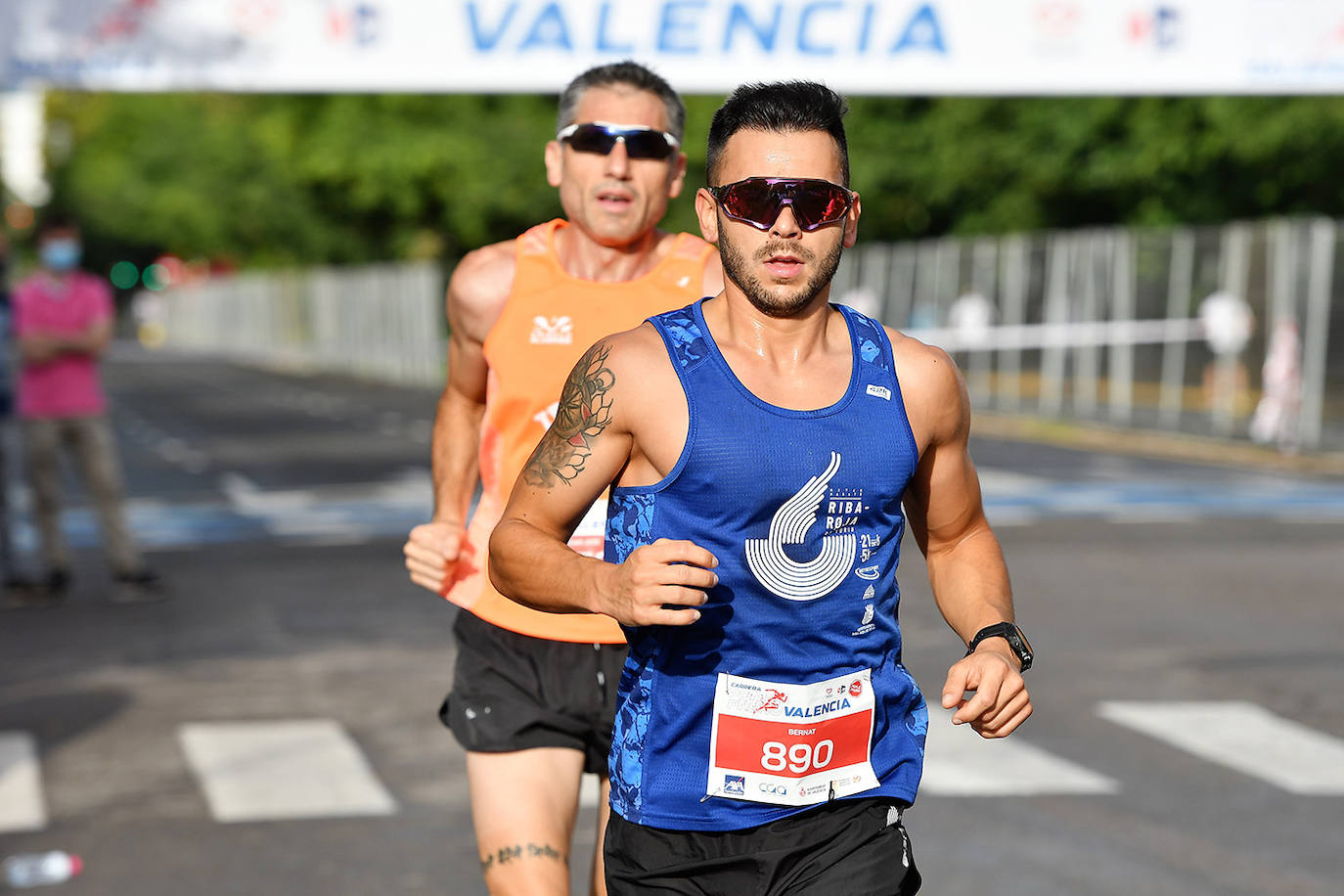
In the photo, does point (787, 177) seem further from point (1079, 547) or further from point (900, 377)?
point (1079, 547)

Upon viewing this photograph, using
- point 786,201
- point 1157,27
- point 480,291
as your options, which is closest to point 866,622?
point 786,201

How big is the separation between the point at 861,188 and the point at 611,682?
126ft

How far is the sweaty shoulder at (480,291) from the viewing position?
4.67 metres

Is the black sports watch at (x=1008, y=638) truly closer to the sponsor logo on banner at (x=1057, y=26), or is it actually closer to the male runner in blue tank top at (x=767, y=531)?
the male runner in blue tank top at (x=767, y=531)

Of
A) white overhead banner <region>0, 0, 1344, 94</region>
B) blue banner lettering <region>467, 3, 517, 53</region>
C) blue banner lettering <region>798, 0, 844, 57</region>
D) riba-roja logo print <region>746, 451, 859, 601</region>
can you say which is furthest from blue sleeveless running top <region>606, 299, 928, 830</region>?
blue banner lettering <region>467, 3, 517, 53</region>

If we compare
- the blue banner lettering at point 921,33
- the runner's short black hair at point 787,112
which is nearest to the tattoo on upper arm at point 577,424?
the runner's short black hair at point 787,112

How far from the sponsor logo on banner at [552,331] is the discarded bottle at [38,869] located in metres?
2.98

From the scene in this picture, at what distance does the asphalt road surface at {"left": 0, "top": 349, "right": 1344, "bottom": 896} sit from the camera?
22.4 ft

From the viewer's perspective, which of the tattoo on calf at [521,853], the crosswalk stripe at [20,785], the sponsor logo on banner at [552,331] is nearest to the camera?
the tattoo on calf at [521,853]

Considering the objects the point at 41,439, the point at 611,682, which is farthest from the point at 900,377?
the point at 41,439

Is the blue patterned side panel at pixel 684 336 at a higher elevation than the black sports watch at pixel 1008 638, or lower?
higher

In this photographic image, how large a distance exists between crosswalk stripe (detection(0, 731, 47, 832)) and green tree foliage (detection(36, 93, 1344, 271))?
20849 mm

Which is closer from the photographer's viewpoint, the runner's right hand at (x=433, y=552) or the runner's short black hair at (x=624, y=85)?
the runner's right hand at (x=433, y=552)

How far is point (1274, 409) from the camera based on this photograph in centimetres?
2561
